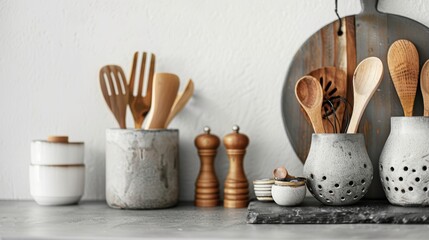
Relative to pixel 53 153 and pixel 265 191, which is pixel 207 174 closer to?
pixel 265 191

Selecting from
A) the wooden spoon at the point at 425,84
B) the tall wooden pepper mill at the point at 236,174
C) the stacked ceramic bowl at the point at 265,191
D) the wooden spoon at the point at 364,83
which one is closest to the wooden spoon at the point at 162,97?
the tall wooden pepper mill at the point at 236,174

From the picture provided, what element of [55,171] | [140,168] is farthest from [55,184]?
[140,168]

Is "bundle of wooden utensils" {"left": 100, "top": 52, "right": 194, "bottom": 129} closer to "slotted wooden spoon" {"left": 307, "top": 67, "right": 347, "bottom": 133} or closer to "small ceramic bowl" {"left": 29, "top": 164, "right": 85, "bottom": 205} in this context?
"small ceramic bowl" {"left": 29, "top": 164, "right": 85, "bottom": 205}

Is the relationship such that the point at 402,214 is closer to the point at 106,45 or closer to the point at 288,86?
the point at 288,86

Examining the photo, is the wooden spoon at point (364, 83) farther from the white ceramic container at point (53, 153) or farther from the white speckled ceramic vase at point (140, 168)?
the white ceramic container at point (53, 153)

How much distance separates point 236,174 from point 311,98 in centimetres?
21

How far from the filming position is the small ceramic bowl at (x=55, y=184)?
43.5 inches

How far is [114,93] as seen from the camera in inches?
43.6

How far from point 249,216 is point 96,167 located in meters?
0.44

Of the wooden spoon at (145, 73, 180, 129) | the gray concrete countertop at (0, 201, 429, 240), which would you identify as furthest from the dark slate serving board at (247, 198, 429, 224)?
the wooden spoon at (145, 73, 180, 129)

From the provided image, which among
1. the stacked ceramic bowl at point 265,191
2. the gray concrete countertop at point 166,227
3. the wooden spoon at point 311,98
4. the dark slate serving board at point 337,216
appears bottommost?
the gray concrete countertop at point 166,227

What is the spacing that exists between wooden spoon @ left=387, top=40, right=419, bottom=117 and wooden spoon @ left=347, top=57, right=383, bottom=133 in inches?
1.8

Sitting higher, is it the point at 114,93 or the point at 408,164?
the point at 114,93

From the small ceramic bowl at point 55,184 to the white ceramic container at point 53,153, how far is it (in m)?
0.01
